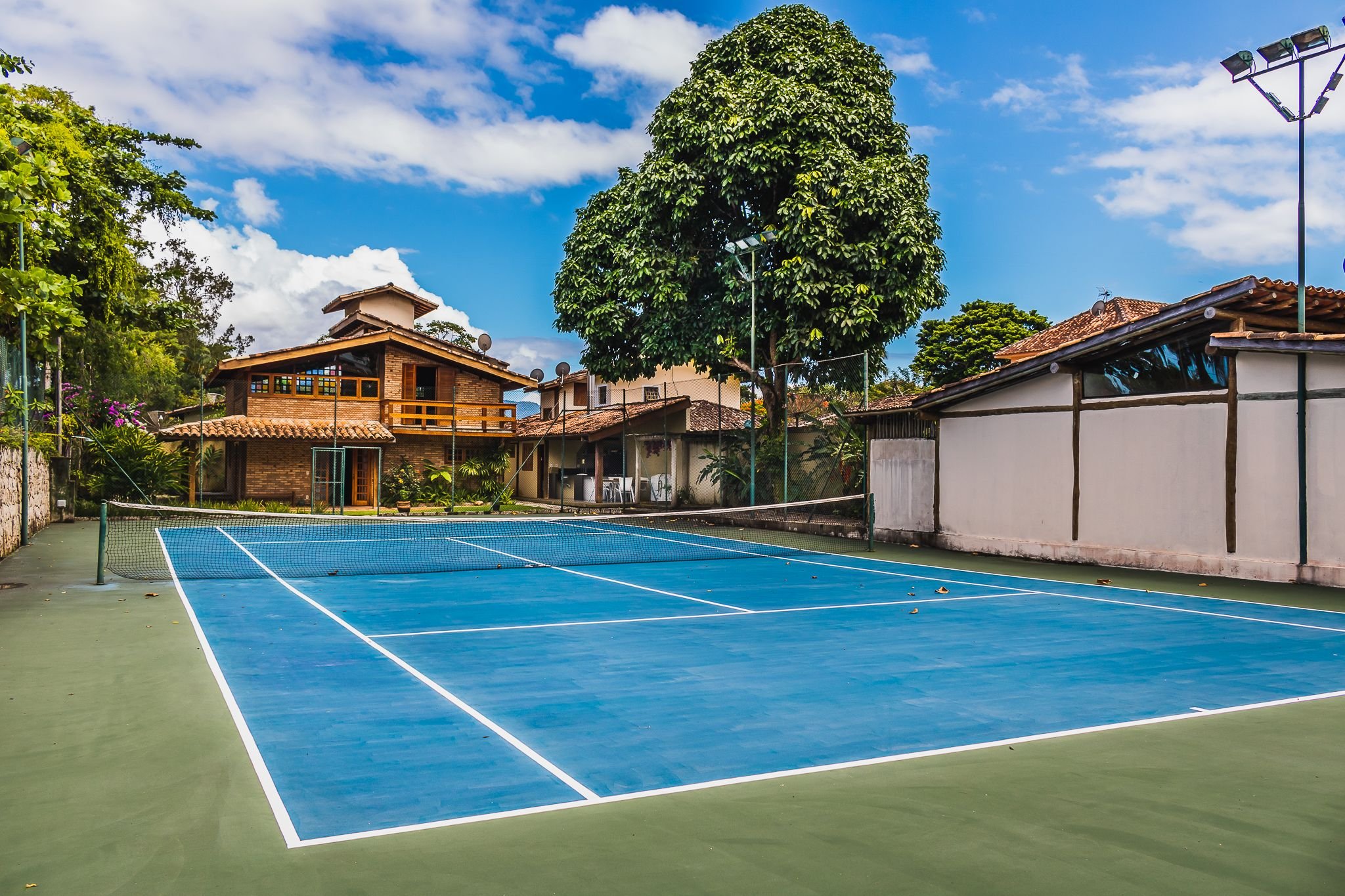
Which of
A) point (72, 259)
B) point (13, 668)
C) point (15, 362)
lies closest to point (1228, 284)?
point (13, 668)

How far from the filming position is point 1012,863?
408 centimetres

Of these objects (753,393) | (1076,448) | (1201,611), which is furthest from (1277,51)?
(753,393)

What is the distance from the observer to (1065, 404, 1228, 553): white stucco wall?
14992 mm

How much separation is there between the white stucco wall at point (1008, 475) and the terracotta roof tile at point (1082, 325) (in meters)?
18.9

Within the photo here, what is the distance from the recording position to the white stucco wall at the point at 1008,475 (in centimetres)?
1748

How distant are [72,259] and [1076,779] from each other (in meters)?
25.2

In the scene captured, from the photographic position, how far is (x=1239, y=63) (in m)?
15.7

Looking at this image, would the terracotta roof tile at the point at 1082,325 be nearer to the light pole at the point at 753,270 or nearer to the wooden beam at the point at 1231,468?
the light pole at the point at 753,270

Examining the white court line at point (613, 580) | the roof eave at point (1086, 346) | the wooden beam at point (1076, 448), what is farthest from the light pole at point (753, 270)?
the wooden beam at point (1076, 448)

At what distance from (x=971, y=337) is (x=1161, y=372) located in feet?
128

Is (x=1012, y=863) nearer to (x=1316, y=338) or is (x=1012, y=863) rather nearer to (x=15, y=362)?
(x=1316, y=338)

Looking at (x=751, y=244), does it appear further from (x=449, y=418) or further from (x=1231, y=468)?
(x=449, y=418)

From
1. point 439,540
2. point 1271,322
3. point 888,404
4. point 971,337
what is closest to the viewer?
point 1271,322

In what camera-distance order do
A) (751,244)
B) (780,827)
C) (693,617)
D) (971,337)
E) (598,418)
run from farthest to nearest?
(971,337)
(598,418)
(751,244)
(693,617)
(780,827)
